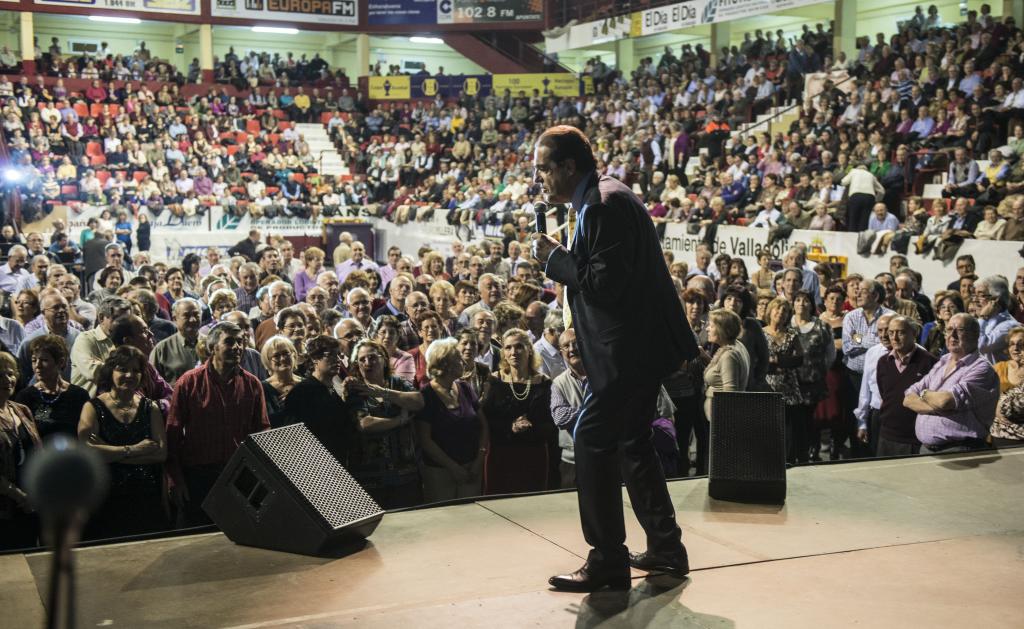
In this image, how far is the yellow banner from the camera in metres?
29.2

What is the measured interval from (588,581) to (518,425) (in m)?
2.04

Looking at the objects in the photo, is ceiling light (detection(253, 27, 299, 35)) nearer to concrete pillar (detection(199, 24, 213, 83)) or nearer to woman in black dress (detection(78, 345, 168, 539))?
concrete pillar (detection(199, 24, 213, 83))

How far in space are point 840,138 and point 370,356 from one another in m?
13.2

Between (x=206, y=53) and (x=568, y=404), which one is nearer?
(x=568, y=404)

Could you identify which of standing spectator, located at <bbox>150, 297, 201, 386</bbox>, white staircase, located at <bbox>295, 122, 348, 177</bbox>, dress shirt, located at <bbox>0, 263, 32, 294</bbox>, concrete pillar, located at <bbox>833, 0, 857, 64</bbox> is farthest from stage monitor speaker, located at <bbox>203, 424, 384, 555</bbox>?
white staircase, located at <bbox>295, 122, 348, 177</bbox>

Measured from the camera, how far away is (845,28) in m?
22.1

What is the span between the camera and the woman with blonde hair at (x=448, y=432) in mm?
5285

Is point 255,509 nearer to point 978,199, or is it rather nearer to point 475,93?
point 978,199

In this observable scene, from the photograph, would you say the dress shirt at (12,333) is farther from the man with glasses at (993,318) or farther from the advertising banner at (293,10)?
the advertising banner at (293,10)

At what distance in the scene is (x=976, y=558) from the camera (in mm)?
3828

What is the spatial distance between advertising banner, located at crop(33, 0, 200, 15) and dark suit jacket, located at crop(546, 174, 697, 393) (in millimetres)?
30262

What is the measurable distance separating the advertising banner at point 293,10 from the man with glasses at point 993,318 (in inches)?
1122

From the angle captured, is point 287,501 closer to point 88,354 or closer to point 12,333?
point 88,354

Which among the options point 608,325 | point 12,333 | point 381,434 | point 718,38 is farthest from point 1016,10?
point 608,325
